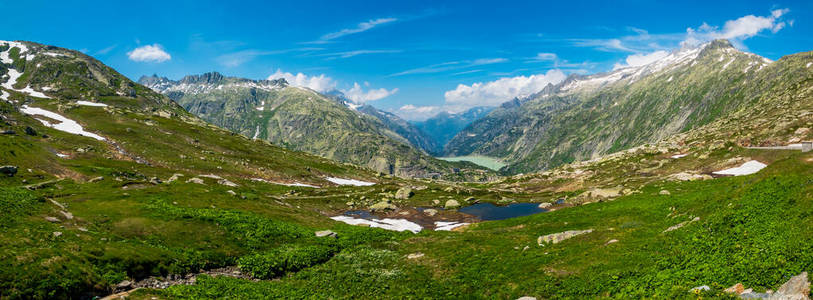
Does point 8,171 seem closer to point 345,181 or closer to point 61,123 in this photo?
point 345,181

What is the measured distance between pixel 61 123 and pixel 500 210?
642ft

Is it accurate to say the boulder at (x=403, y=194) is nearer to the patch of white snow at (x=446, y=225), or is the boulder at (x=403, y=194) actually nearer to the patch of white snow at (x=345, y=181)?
the patch of white snow at (x=446, y=225)

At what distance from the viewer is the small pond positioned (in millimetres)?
94188

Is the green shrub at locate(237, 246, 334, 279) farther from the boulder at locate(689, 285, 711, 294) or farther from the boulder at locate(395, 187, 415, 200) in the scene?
the boulder at locate(395, 187, 415, 200)

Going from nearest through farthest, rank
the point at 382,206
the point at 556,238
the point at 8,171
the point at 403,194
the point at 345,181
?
the point at 556,238 < the point at 8,171 < the point at 382,206 < the point at 403,194 < the point at 345,181

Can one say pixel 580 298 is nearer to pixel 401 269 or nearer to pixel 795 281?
pixel 795 281

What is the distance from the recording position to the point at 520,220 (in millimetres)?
57812

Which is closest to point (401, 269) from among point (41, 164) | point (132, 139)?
point (41, 164)

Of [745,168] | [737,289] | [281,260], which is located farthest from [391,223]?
[745,168]

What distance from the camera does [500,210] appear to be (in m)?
103

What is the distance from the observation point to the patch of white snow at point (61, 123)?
145000 millimetres

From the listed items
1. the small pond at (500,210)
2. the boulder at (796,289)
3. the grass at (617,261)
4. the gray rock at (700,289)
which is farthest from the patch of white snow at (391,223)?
the boulder at (796,289)

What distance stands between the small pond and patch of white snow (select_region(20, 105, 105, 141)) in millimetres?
150660

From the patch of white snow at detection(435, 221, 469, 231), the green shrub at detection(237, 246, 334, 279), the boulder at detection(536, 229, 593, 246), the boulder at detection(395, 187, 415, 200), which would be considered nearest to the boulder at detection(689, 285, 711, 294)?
the boulder at detection(536, 229, 593, 246)
